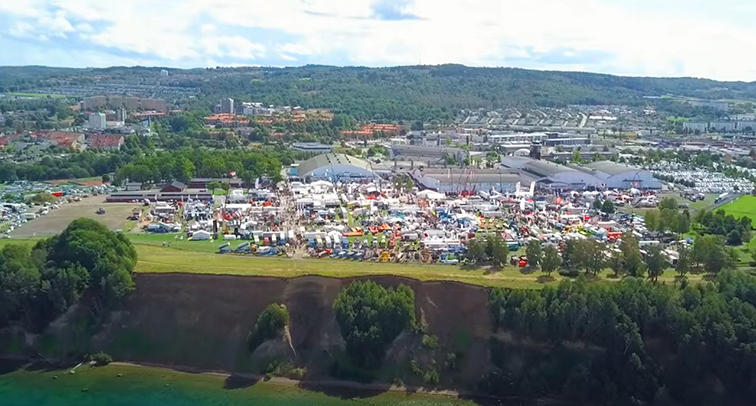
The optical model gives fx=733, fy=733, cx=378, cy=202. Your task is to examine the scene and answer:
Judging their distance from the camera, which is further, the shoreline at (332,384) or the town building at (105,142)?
the town building at (105,142)

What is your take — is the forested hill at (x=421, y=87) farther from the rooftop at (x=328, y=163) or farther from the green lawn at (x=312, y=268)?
the green lawn at (x=312, y=268)

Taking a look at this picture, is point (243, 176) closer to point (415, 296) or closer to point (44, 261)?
point (44, 261)

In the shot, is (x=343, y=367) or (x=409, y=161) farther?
(x=409, y=161)

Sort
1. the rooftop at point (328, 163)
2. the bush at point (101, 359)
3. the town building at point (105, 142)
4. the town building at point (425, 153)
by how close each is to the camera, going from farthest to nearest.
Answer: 1. the town building at point (105, 142)
2. the town building at point (425, 153)
3. the rooftop at point (328, 163)
4. the bush at point (101, 359)

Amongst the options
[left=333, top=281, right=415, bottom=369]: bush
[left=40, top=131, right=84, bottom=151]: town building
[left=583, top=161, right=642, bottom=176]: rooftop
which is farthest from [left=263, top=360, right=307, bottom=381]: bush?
[left=40, top=131, right=84, bottom=151]: town building

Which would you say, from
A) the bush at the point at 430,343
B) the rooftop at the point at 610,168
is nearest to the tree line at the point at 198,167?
the rooftop at the point at 610,168

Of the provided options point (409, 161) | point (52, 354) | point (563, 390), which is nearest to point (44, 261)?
point (52, 354)
